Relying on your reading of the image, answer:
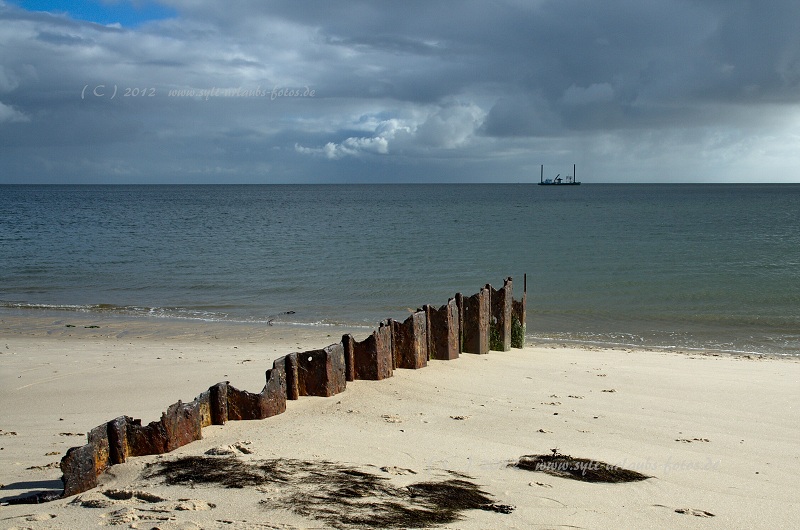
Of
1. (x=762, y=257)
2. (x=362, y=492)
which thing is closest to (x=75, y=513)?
(x=362, y=492)

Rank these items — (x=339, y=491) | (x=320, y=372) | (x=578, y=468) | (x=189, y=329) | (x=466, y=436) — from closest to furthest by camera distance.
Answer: (x=339, y=491) < (x=578, y=468) < (x=466, y=436) < (x=320, y=372) < (x=189, y=329)

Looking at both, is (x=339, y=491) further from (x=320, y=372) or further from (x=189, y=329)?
(x=189, y=329)

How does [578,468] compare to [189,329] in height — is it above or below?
above

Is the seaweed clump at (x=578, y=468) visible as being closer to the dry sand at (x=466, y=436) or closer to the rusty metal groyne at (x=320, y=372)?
the dry sand at (x=466, y=436)

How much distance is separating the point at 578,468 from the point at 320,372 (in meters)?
2.86

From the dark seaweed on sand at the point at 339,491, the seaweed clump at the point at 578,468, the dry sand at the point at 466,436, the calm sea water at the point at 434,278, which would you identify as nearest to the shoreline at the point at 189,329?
the calm sea water at the point at 434,278

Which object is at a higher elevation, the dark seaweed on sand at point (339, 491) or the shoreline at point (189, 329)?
the dark seaweed on sand at point (339, 491)

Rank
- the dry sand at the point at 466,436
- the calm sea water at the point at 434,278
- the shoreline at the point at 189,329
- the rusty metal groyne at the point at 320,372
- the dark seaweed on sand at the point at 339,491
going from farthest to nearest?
1. the calm sea water at the point at 434,278
2. the shoreline at the point at 189,329
3. the rusty metal groyne at the point at 320,372
4. the dry sand at the point at 466,436
5. the dark seaweed on sand at the point at 339,491

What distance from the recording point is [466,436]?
5.93 meters

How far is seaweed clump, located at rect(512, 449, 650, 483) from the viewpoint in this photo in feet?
16.3

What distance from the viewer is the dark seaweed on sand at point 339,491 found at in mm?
4004

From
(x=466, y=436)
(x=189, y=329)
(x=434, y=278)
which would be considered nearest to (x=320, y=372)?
(x=466, y=436)

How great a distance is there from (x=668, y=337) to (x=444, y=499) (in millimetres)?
12322

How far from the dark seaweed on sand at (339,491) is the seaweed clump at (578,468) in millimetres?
683
